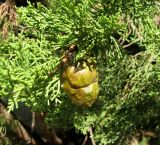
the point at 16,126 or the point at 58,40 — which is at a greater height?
the point at 58,40

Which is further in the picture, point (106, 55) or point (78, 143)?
point (78, 143)

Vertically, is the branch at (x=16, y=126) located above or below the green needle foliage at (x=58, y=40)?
below

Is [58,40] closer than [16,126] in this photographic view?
Yes

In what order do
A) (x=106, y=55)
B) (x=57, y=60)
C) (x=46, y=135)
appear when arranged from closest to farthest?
(x=57, y=60) → (x=106, y=55) → (x=46, y=135)

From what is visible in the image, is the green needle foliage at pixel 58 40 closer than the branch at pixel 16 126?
Yes

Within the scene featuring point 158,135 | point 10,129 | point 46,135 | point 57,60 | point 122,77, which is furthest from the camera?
point 46,135

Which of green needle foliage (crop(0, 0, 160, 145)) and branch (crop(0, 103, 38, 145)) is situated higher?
green needle foliage (crop(0, 0, 160, 145))

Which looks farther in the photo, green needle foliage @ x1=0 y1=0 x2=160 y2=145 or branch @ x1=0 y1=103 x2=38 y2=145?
branch @ x1=0 y1=103 x2=38 y2=145

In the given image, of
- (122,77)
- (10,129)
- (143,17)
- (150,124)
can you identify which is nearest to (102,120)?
(122,77)

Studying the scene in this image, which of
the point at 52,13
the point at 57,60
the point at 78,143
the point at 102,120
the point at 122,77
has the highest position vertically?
the point at 52,13

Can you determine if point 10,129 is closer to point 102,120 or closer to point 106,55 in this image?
point 102,120

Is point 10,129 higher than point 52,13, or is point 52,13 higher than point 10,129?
point 52,13
